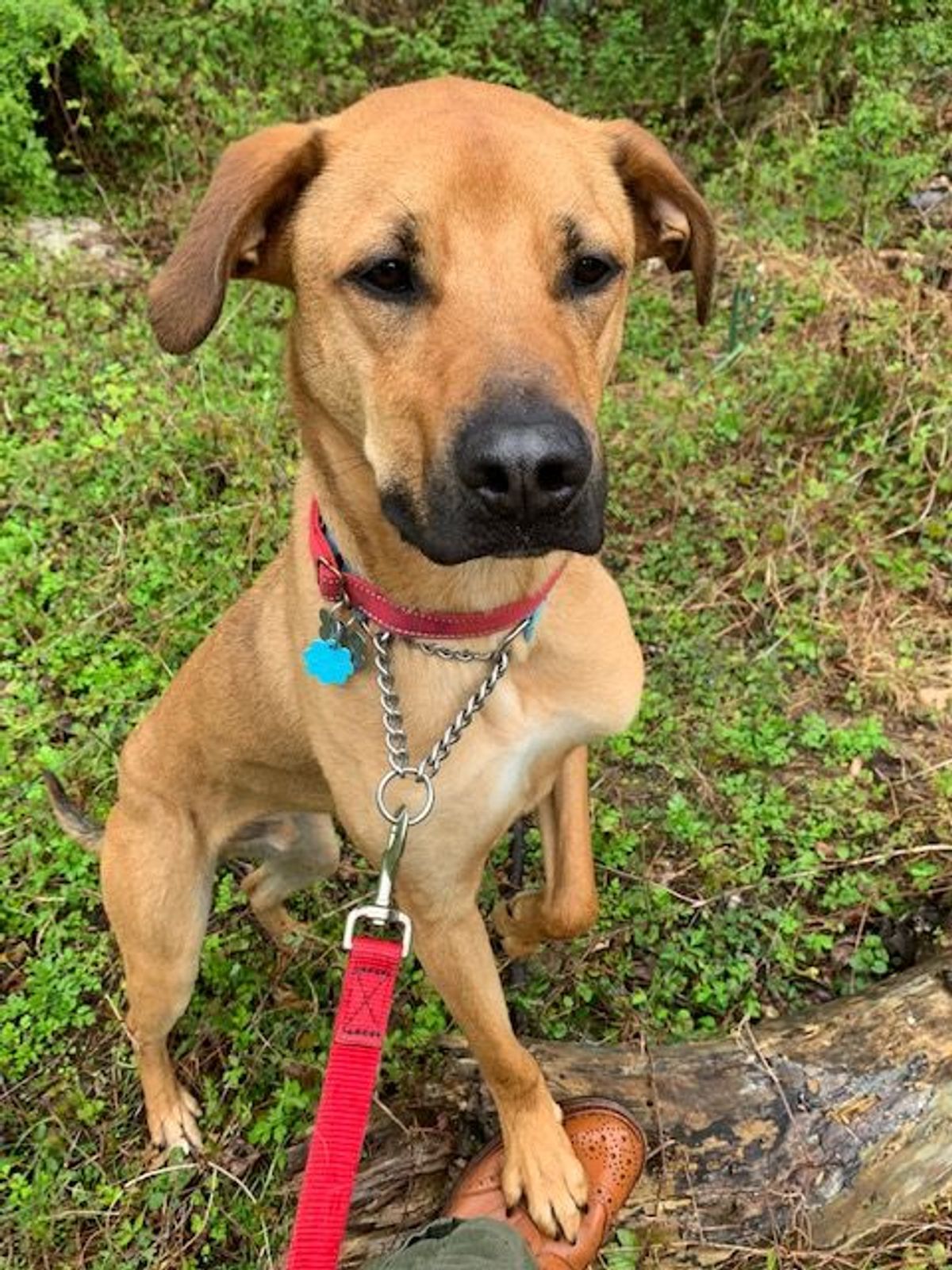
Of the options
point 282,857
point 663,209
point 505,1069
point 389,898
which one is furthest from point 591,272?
point 282,857

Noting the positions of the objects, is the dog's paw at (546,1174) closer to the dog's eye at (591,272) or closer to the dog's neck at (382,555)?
the dog's neck at (382,555)

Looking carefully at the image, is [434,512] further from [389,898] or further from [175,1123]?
[175,1123]

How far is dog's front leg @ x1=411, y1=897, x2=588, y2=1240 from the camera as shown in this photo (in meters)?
2.55

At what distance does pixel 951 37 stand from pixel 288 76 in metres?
3.79

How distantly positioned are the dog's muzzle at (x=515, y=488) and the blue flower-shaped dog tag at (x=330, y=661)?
45 cm

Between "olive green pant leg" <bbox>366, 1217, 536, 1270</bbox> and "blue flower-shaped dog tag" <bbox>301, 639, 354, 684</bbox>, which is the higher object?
"blue flower-shaped dog tag" <bbox>301, 639, 354, 684</bbox>

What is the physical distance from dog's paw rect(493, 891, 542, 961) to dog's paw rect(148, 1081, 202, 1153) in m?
1.03

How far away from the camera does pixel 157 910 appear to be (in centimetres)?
301

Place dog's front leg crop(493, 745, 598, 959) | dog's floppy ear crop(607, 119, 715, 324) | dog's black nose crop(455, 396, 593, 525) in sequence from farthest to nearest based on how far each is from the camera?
dog's front leg crop(493, 745, 598, 959) < dog's floppy ear crop(607, 119, 715, 324) < dog's black nose crop(455, 396, 593, 525)

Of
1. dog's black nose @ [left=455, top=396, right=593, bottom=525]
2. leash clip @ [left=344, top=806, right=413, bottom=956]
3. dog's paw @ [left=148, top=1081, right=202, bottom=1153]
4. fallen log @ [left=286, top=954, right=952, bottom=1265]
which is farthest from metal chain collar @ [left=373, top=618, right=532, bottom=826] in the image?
dog's paw @ [left=148, top=1081, right=202, bottom=1153]

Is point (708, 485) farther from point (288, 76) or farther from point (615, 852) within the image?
point (288, 76)

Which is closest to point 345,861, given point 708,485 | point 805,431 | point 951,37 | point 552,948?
point 552,948

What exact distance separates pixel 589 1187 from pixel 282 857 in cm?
127

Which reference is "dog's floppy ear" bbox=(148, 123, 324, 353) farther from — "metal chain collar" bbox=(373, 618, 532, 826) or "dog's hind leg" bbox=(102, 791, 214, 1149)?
"dog's hind leg" bbox=(102, 791, 214, 1149)
